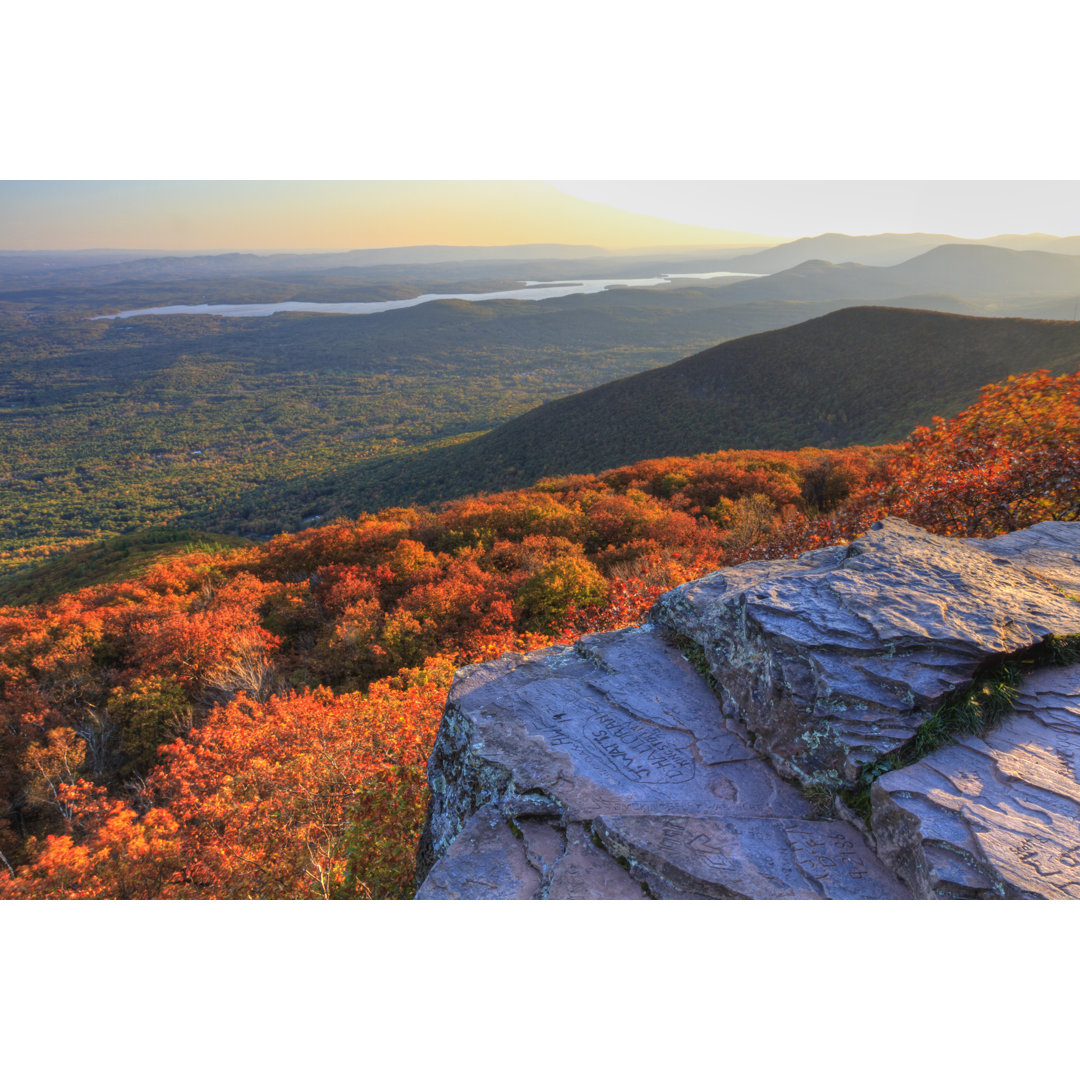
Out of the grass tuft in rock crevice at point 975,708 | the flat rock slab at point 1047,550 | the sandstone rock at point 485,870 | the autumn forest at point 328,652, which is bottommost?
the autumn forest at point 328,652

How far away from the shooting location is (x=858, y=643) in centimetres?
457

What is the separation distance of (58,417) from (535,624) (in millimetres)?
157193

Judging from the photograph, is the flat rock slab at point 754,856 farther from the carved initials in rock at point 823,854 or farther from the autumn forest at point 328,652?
the autumn forest at point 328,652

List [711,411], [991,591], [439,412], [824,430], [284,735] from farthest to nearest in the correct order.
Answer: [439,412], [711,411], [824,430], [284,735], [991,591]

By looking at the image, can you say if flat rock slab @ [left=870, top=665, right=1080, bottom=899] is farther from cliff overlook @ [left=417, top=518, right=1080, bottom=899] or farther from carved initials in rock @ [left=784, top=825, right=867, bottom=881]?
carved initials in rock @ [left=784, top=825, right=867, bottom=881]

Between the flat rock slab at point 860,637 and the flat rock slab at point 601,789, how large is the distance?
38 centimetres

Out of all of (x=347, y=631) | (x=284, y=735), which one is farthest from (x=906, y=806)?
(x=347, y=631)

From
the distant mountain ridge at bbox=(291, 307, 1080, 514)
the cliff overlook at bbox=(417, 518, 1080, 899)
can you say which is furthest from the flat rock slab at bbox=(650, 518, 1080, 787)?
the distant mountain ridge at bbox=(291, 307, 1080, 514)

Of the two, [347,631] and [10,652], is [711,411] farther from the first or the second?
[10,652]

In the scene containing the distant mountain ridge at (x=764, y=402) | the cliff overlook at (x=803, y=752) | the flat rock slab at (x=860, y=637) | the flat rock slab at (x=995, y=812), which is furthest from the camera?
the distant mountain ridge at (x=764, y=402)

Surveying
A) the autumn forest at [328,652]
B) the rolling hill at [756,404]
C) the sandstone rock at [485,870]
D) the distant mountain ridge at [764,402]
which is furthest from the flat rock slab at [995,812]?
the rolling hill at [756,404]

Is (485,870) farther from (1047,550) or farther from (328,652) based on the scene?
(328,652)

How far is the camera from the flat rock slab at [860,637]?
429 cm

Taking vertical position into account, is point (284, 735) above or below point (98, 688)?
above
